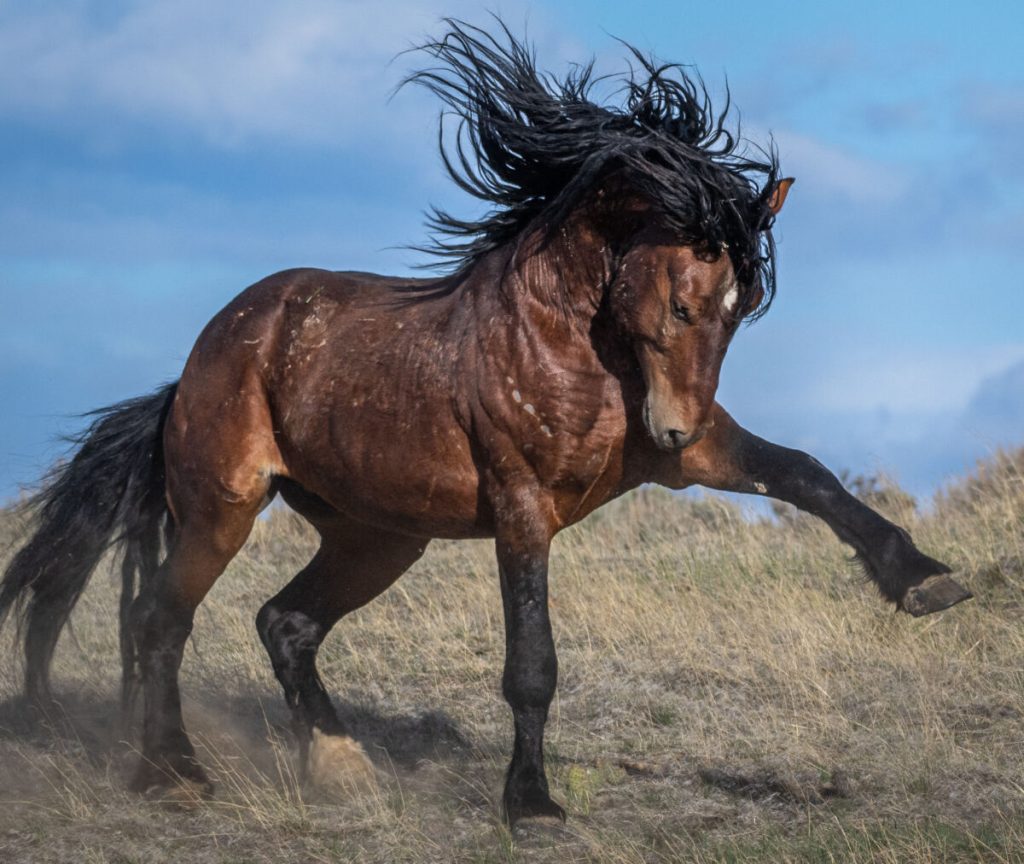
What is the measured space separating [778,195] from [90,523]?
3817 millimetres

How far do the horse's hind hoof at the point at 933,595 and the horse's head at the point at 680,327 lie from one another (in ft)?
A: 3.07

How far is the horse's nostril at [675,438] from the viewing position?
4887mm

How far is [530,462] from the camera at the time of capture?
17.0 ft

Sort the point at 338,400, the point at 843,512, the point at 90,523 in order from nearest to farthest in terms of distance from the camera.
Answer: the point at 843,512, the point at 338,400, the point at 90,523

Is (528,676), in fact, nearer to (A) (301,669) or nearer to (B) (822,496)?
(B) (822,496)

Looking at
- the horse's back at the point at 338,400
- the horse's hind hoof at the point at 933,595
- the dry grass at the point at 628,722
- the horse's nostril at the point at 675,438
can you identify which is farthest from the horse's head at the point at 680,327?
the dry grass at the point at 628,722

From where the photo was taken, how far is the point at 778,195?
16.8 ft

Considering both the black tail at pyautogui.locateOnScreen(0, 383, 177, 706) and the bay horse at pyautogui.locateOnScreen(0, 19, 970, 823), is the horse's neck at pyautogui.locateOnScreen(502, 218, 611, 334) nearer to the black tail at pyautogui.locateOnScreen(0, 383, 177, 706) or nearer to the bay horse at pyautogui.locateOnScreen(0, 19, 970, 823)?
the bay horse at pyautogui.locateOnScreen(0, 19, 970, 823)

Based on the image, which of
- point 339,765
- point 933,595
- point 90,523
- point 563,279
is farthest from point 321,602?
point 933,595

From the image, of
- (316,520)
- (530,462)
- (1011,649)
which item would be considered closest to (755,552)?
(1011,649)

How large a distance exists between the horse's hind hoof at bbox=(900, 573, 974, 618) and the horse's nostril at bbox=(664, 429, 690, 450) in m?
0.96

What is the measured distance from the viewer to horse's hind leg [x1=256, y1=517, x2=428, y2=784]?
6461 mm

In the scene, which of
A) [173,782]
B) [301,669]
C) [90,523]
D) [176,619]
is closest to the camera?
[173,782]

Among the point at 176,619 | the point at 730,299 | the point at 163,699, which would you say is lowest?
the point at 163,699
